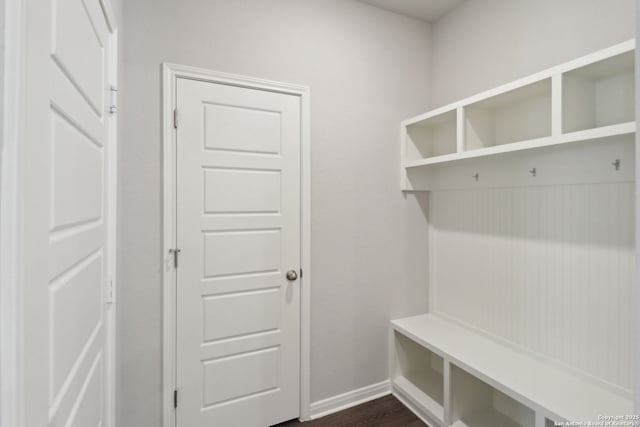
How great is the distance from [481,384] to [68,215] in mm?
2377

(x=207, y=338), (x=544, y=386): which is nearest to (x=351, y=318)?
(x=207, y=338)

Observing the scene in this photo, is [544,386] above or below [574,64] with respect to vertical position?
below

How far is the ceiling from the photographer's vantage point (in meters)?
2.31

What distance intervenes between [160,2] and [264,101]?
73 centimetres

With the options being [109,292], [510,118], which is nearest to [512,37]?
[510,118]

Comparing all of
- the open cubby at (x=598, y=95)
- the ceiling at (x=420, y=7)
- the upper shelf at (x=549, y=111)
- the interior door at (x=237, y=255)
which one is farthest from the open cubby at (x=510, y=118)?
the interior door at (x=237, y=255)

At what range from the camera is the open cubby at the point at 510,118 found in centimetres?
179

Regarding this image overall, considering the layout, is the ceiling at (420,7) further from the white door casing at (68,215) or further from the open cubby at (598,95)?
the white door casing at (68,215)

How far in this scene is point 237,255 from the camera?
1.93 meters

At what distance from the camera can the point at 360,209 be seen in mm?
2330

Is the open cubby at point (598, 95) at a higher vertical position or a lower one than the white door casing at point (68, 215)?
higher

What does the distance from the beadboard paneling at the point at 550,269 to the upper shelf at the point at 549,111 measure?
0.33 meters

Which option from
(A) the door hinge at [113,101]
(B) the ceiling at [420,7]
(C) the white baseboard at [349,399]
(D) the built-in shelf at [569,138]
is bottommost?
(C) the white baseboard at [349,399]

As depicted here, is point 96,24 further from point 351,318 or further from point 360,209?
point 351,318
